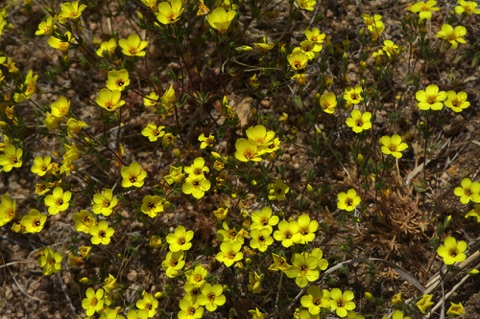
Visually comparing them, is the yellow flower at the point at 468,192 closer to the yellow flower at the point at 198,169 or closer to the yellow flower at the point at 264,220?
the yellow flower at the point at 264,220

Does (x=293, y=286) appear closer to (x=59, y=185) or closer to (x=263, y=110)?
(x=263, y=110)

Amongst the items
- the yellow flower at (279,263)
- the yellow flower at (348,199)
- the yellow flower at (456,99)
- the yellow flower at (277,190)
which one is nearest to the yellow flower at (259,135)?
the yellow flower at (277,190)

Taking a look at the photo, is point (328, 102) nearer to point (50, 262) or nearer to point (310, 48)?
point (310, 48)

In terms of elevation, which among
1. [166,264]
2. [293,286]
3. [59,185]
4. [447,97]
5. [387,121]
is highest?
[447,97]

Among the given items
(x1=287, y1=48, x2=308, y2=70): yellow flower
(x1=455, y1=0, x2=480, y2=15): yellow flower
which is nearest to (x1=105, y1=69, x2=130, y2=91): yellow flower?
(x1=287, y1=48, x2=308, y2=70): yellow flower

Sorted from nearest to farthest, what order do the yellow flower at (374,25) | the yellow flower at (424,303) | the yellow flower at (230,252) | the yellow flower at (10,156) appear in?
the yellow flower at (424,303) < the yellow flower at (230,252) < the yellow flower at (10,156) < the yellow flower at (374,25)

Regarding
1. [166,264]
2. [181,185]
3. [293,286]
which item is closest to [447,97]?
[293,286]
